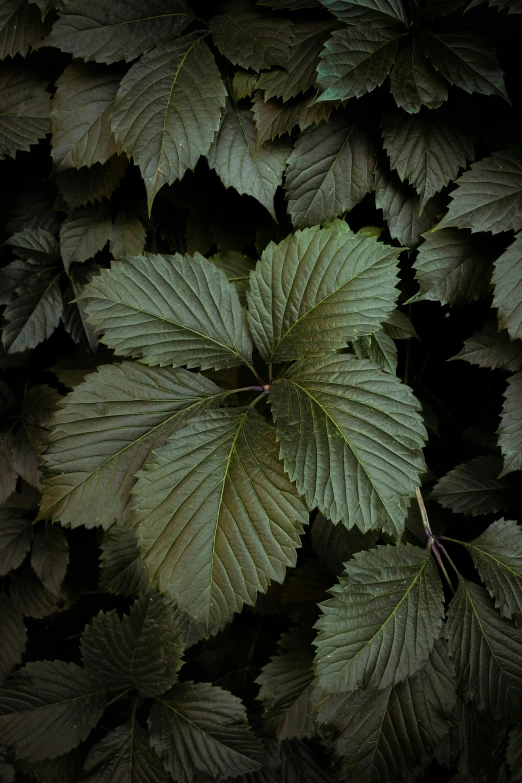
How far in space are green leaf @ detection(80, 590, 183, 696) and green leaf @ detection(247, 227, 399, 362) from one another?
21.3 inches

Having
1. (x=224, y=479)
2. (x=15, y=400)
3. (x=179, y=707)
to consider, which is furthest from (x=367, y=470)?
(x=15, y=400)

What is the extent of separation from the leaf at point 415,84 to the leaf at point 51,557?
1129mm

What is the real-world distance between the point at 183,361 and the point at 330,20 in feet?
1.82

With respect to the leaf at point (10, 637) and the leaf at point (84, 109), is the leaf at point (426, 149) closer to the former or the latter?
the leaf at point (84, 109)

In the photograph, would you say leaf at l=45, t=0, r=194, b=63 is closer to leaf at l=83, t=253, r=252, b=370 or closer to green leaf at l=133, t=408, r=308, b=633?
A: leaf at l=83, t=253, r=252, b=370

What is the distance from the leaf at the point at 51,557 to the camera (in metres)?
1.31

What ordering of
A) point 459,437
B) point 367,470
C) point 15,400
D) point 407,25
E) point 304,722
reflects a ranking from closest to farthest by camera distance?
point 367,470
point 407,25
point 304,722
point 459,437
point 15,400

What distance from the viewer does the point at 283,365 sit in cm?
93

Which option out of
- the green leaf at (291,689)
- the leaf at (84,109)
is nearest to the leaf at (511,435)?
the green leaf at (291,689)

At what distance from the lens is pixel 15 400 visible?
4.24ft

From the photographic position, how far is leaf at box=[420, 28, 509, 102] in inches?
29.9

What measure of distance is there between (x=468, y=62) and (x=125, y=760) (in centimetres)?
126

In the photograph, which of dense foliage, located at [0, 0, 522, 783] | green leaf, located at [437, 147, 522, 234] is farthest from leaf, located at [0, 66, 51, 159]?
green leaf, located at [437, 147, 522, 234]

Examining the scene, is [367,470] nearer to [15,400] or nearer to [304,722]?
[304,722]
